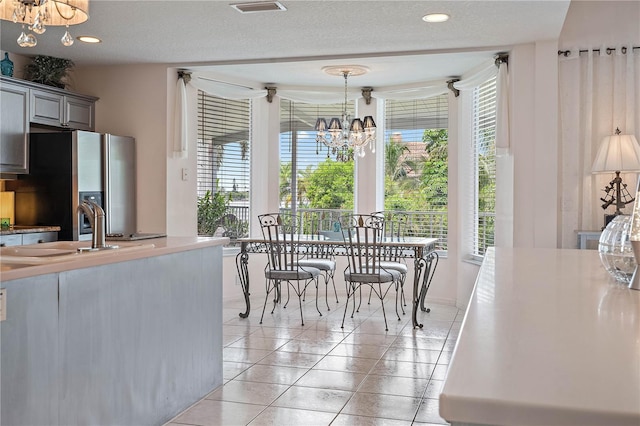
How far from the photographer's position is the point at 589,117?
4871 mm

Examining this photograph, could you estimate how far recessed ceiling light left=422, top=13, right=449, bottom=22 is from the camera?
13.8ft

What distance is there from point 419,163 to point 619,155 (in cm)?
259

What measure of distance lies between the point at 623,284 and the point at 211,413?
2193 mm

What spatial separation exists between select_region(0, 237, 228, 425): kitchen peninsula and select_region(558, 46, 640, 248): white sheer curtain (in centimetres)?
305

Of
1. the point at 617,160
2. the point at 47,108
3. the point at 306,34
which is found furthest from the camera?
the point at 47,108

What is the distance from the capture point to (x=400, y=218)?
686cm

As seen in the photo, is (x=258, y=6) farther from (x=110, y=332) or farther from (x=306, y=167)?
(x=306, y=167)

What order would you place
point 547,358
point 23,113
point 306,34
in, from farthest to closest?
point 23,113, point 306,34, point 547,358

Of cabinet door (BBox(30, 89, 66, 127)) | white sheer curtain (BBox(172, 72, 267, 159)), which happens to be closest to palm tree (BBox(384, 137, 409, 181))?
white sheer curtain (BBox(172, 72, 267, 159))

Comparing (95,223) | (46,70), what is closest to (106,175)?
(46,70)

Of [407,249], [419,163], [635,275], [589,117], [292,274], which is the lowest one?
[292,274]

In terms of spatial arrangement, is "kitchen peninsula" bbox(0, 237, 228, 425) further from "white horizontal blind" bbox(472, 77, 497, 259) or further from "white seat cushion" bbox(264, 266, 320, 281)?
"white horizontal blind" bbox(472, 77, 497, 259)

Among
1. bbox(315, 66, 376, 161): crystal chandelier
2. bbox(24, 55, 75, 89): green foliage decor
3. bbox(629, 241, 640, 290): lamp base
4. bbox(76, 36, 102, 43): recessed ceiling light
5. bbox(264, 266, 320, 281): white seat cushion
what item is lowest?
bbox(264, 266, 320, 281): white seat cushion

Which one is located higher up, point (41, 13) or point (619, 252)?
point (41, 13)
